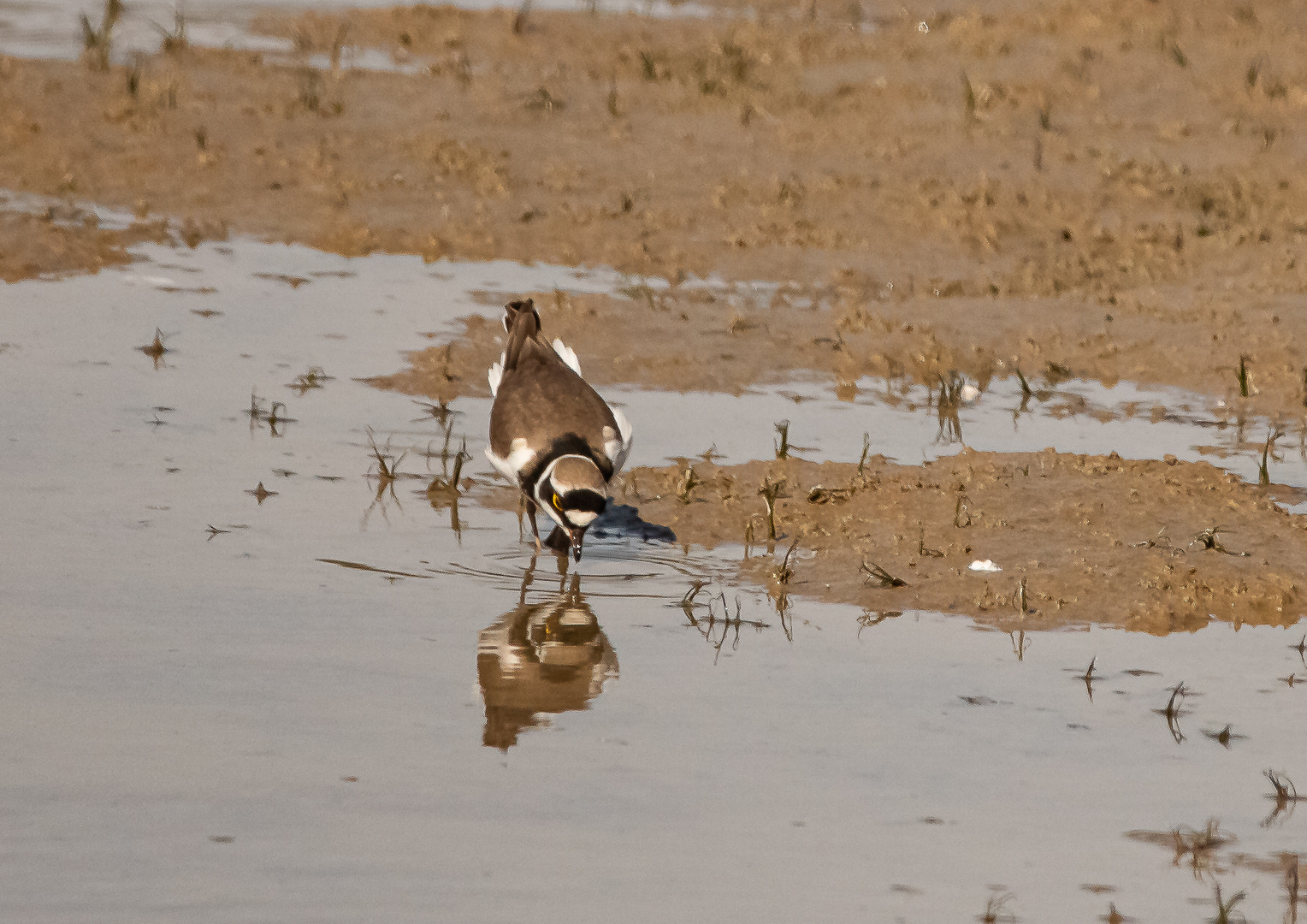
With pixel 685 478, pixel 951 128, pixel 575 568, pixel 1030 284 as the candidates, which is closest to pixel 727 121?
pixel 951 128

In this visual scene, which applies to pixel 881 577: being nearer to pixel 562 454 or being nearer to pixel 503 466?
pixel 562 454

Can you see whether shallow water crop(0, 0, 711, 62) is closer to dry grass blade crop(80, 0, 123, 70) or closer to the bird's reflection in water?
dry grass blade crop(80, 0, 123, 70)

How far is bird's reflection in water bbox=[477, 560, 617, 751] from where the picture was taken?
18.4ft

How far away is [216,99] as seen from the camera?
15.2m

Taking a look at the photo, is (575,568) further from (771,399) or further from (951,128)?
(951,128)

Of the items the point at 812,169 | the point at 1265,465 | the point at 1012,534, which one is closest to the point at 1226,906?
the point at 1012,534

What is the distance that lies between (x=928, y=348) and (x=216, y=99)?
7.43 m

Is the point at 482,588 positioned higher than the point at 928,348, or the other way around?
the point at 928,348

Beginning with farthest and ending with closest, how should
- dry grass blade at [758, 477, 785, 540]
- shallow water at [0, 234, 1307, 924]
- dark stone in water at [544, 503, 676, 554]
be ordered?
dark stone in water at [544, 503, 676, 554] < dry grass blade at [758, 477, 785, 540] < shallow water at [0, 234, 1307, 924]

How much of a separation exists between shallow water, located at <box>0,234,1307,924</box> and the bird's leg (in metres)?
0.14

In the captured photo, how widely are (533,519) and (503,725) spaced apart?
98.2 inches

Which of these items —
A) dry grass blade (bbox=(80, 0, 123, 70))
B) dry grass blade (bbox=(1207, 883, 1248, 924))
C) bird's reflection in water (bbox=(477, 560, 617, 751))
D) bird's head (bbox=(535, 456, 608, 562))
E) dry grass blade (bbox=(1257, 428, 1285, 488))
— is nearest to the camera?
dry grass blade (bbox=(1207, 883, 1248, 924))

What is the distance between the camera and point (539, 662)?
6207 millimetres

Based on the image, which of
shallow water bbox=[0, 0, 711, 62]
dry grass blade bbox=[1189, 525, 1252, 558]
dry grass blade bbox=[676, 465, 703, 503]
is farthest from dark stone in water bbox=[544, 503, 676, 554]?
shallow water bbox=[0, 0, 711, 62]
